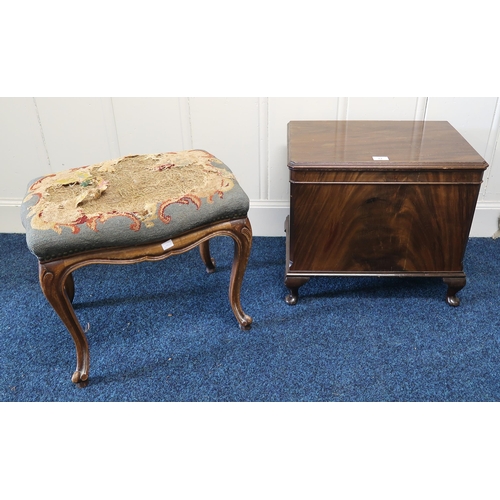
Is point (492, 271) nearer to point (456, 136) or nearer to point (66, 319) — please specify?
point (456, 136)

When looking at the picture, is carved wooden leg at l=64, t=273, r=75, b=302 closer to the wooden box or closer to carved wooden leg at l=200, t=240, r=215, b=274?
carved wooden leg at l=200, t=240, r=215, b=274

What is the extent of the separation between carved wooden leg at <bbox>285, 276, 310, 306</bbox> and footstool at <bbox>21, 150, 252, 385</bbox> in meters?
0.23

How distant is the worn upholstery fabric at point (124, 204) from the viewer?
1221 millimetres

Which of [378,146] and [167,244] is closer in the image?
[167,244]

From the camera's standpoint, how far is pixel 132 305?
1.74 meters

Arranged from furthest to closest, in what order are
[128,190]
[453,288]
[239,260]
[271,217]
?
[271,217], [453,288], [239,260], [128,190]

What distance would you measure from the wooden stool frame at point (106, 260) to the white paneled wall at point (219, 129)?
660 mm

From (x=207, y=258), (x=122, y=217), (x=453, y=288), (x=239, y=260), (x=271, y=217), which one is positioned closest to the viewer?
(x=122, y=217)

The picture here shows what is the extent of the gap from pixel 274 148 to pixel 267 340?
823 mm

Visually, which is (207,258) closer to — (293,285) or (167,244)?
(293,285)

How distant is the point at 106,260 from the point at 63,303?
0.55 ft

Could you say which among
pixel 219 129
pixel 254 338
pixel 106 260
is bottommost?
pixel 254 338

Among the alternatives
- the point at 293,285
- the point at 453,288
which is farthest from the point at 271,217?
the point at 453,288

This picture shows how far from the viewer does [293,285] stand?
1.67 metres
